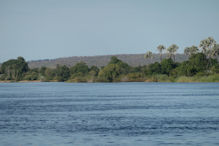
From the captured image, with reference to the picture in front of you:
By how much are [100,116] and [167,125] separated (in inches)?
377

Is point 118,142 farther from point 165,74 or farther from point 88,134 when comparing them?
point 165,74

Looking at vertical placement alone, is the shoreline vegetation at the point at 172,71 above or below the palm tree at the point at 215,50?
below

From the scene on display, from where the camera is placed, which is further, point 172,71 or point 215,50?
point 215,50

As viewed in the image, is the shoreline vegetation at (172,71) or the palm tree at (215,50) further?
the palm tree at (215,50)

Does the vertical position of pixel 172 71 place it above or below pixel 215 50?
below

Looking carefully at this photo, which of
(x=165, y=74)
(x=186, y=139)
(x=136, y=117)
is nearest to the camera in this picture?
(x=186, y=139)

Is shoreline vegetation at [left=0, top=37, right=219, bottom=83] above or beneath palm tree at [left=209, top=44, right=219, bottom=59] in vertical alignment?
beneath

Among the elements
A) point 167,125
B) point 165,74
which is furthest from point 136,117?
point 165,74

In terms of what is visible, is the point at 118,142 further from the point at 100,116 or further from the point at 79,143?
the point at 100,116

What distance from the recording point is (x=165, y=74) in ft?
547

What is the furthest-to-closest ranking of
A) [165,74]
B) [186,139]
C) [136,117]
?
[165,74] < [136,117] < [186,139]

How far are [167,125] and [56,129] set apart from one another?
8.52m

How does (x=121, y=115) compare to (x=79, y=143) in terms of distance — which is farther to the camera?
(x=121, y=115)

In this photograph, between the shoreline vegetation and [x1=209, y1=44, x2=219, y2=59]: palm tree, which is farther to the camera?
[x1=209, y1=44, x2=219, y2=59]: palm tree
